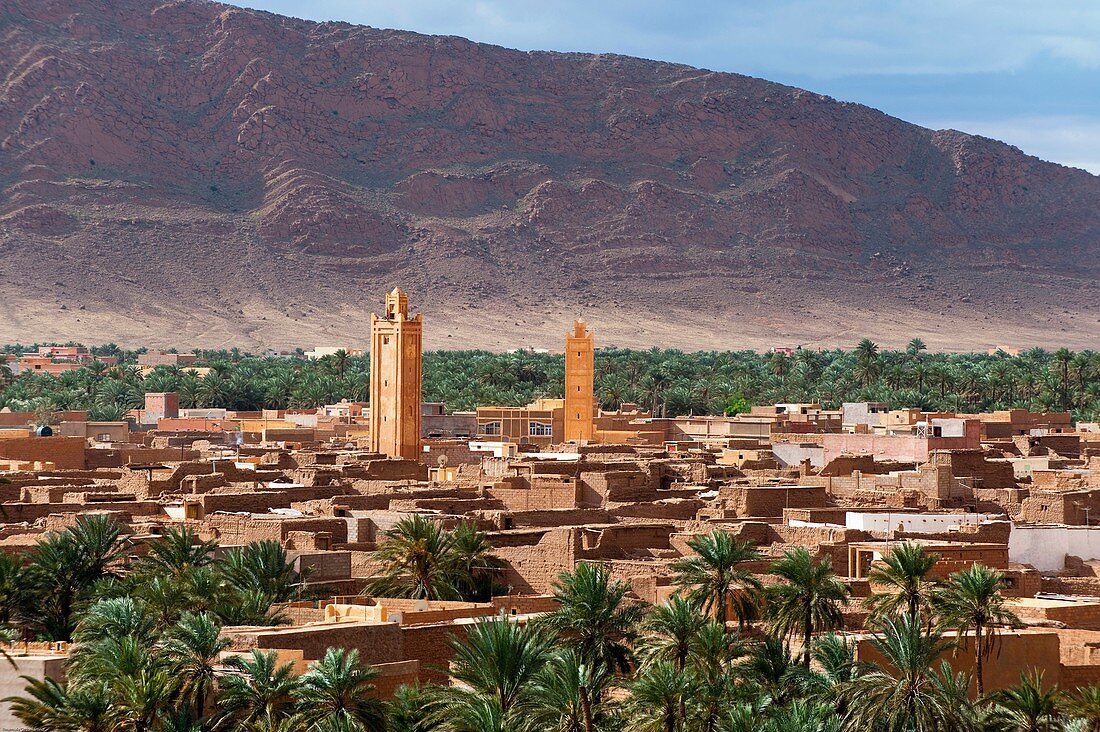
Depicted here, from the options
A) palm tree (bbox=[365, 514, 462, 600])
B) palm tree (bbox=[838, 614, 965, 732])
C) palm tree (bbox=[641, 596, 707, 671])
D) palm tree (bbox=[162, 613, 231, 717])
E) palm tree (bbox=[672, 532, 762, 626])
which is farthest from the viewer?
palm tree (bbox=[365, 514, 462, 600])

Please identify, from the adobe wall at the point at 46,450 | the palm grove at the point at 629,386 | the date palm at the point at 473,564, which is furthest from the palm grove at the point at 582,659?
the palm grove at the point at 629,386

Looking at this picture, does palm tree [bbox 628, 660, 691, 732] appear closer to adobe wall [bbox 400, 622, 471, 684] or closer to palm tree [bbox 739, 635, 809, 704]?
palm tree [bbox 739, 635, 809, 704]

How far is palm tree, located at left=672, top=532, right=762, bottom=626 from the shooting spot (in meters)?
25.2

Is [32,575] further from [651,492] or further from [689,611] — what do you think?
[651,492]

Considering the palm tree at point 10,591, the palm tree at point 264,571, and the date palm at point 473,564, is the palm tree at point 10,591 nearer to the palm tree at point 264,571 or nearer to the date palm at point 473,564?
the palm tree at point 264,571

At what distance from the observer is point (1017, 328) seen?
568ft

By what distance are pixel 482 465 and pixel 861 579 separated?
18.9 m

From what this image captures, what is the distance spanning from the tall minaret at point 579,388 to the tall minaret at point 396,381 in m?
8.79

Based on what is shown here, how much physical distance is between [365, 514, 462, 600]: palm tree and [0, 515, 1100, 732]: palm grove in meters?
1.69

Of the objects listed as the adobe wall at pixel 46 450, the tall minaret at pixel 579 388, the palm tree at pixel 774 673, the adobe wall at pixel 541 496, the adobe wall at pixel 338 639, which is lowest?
A: the palm tree at pixel 774 673

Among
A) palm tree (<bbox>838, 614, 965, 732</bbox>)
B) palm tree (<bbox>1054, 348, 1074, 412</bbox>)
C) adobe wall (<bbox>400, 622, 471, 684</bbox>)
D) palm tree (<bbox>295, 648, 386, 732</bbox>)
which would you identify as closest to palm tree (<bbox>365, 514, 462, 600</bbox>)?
adobe wall (<bbox>400, 622, 471, 684</bbox>)

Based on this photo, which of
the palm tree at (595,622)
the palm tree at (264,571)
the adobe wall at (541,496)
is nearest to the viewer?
the palm tree at (595,622)

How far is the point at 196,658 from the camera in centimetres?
1984

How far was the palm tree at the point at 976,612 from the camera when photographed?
76.6 ft
